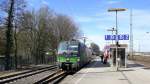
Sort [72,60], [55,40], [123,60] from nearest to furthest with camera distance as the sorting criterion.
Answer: [72,60], [123,60], [55,40]

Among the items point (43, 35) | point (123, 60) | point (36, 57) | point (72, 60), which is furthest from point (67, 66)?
point (43, 35)

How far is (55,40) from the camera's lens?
91188mm

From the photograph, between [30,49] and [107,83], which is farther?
[30,49]

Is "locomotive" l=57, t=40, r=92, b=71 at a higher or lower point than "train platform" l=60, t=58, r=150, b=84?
higher

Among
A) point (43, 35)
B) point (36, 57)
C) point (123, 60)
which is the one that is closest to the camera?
point (123, 60)

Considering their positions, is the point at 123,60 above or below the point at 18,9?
below

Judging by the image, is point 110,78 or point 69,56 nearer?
point 110,78

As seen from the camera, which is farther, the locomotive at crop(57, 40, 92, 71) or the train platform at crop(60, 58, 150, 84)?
the locomotive at crop(57, 40, 92, 71)

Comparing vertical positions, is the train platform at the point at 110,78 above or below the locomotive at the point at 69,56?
below

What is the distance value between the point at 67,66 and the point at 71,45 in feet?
7.52

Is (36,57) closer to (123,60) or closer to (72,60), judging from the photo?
(123,60)

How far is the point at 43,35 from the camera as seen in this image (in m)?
82.5

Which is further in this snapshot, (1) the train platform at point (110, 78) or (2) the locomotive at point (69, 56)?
(2) the locomotive at point (69, 56)

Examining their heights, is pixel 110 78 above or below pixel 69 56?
below
